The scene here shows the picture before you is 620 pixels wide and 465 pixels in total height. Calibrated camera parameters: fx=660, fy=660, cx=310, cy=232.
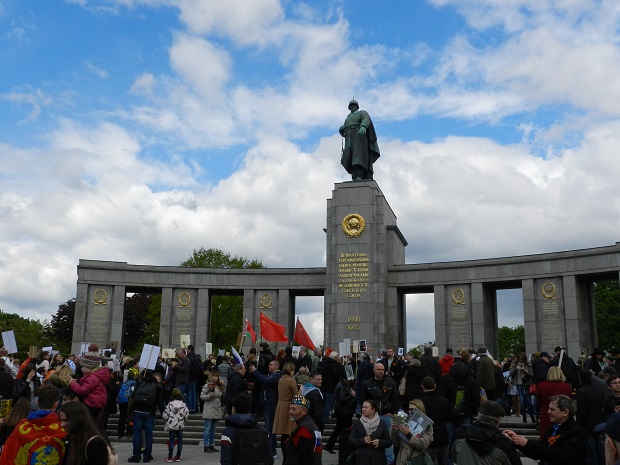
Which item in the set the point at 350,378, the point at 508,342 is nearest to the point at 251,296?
the point at 350,378

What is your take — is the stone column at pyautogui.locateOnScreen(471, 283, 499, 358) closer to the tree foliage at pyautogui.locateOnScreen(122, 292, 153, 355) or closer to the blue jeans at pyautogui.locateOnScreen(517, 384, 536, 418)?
the blue jeans at pyautogui.locateOnScreen(517, 384, 536, 418)

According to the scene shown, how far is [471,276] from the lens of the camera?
33938 mm

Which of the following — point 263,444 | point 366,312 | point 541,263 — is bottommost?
point 263,444

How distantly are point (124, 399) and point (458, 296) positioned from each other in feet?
70.0

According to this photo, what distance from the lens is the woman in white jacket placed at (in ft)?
50.4

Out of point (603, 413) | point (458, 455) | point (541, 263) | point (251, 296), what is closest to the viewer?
point (458, 455)

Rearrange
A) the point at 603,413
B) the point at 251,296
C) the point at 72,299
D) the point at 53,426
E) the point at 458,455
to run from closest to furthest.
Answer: the point at 53,426, the point at 458,455, the point at 603,413, the point at 251,296, the point at 72,299

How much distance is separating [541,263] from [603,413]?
23.8 m

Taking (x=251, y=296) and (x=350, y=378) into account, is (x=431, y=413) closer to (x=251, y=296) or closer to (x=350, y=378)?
(x=350, y=378)

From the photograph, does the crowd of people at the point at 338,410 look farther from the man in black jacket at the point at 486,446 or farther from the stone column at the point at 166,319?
the stone column at the point at 166,319

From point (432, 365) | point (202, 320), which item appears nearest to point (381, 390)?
point (432, 365)

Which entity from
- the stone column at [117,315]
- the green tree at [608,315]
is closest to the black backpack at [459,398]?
the stone column at [117,315]

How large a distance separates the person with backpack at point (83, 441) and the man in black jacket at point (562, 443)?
3829 mm

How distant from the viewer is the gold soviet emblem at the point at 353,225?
34.0 meters
